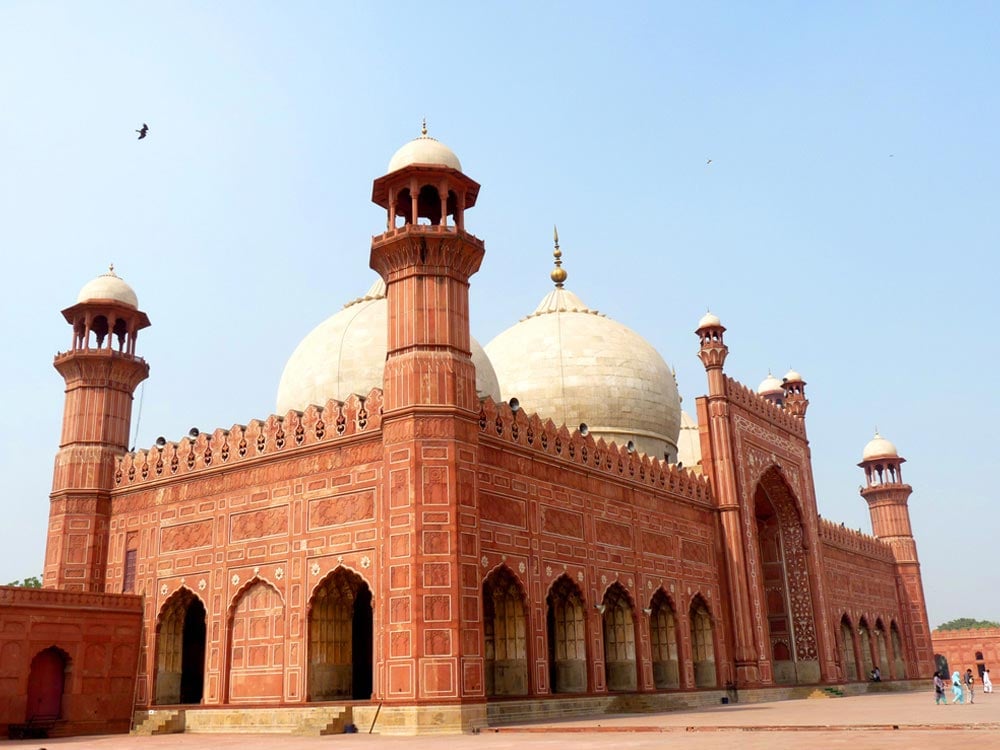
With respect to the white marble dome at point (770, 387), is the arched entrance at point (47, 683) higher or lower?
lower

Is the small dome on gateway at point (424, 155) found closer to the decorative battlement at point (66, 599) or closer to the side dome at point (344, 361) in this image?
the side dome at point (344, 361)

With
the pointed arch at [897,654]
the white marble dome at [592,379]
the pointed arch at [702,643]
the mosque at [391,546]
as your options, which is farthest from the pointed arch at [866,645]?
the pointed arch at [702,643]

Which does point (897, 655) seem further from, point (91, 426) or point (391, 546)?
point (91, 426)

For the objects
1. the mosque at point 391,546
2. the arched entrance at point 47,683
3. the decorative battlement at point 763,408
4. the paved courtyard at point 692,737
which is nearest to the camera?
the paved courtyard at point 692,737

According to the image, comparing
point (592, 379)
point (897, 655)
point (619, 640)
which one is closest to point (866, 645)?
point (897, 655)

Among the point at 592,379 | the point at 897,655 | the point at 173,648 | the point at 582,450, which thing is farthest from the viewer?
the point at 897,655

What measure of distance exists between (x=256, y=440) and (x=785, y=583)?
16471 millimetres

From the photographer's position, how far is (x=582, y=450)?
18.8m

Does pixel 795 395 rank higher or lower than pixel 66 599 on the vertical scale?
higher

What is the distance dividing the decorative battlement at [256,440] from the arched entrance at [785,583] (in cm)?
1388

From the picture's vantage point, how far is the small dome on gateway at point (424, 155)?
16.4 metres

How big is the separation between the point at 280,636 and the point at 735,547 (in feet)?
38.5

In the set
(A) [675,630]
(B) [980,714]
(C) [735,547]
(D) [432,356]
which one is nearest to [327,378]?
(D) [432,356]

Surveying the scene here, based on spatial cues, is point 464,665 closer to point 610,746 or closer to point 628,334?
point 610,746
